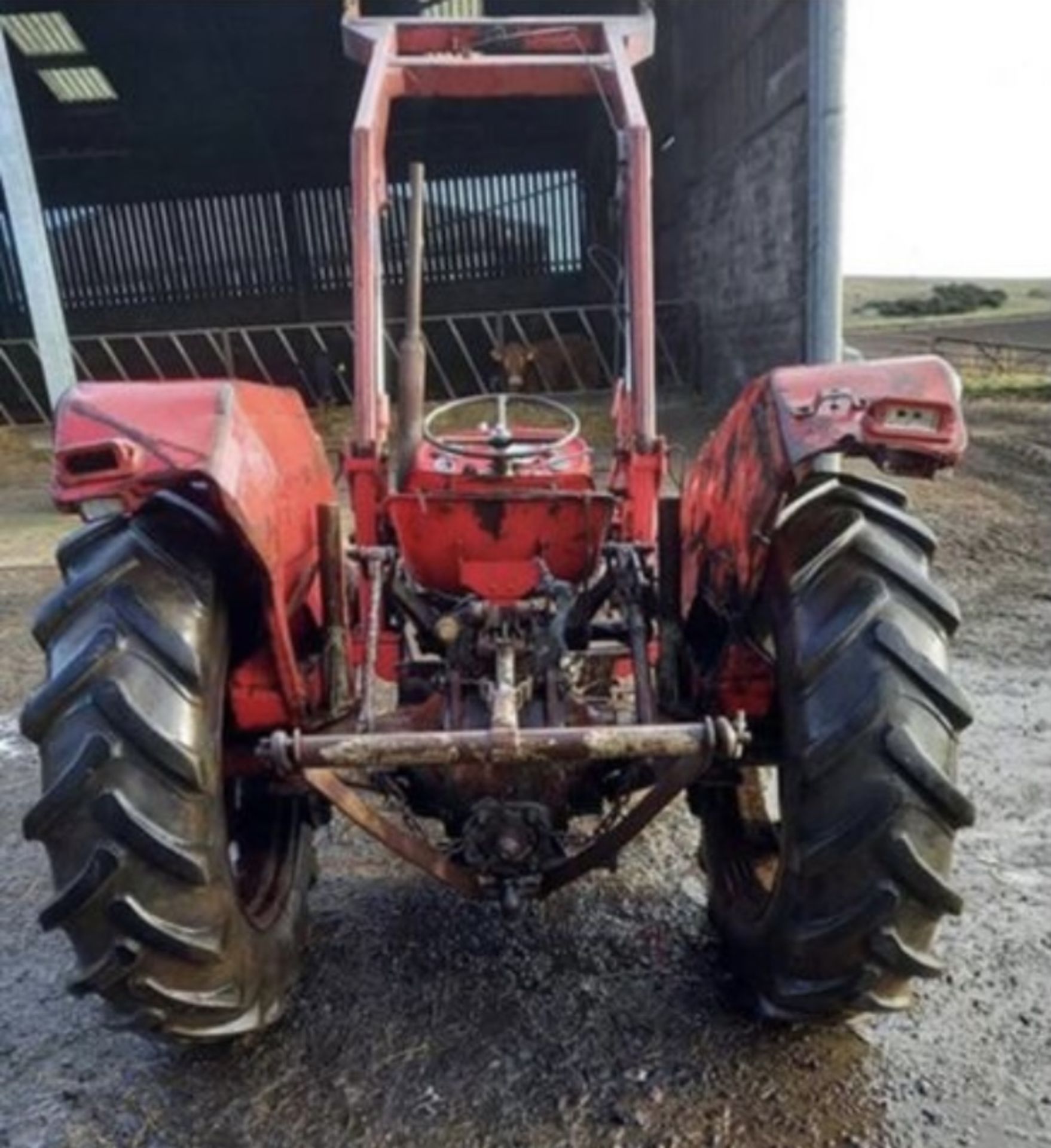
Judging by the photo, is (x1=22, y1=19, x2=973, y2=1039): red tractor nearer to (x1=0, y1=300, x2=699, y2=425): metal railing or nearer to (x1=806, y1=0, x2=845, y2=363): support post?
(x1=806, y1=0, x2=845, y2=363): support post

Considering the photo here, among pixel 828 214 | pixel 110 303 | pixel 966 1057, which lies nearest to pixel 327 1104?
pixel 966 1057

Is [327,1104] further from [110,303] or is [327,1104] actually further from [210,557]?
[110,303]

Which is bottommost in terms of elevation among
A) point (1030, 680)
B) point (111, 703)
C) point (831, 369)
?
point (1030, 680)

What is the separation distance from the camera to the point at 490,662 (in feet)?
7.29

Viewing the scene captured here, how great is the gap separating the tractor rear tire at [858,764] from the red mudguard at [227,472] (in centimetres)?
90

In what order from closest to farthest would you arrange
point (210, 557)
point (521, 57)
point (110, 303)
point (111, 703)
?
point (111, 703) < point (210, 557) < point (521, 57) < point (110, 303)

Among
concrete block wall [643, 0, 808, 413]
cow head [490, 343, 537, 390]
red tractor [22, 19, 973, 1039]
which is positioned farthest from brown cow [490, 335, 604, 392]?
red tractor [22, 19, 973, 1039]

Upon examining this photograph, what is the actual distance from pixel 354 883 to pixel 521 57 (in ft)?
6.62

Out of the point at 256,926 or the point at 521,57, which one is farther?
the point at 521,57

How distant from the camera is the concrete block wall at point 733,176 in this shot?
282 inches

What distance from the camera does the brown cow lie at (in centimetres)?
1123

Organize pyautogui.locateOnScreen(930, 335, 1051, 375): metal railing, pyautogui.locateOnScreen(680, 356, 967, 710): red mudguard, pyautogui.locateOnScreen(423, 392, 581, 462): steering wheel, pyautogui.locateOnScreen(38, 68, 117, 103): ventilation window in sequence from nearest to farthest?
1. pyautogui.locateOnScreen(680, 356, 967, 710): red mudguard
2. pyautogui.locateOnScreen(423, 392, 581, 462): steering wheel
3. pyautogui.locateOnScreen(38, 68, 117, 103): ventilation window
4. pyautogui.locateOnScreen(930, 335, 1051, 375): metal railing

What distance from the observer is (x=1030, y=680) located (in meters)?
3.89

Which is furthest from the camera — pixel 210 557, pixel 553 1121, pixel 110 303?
pixel 110 303
